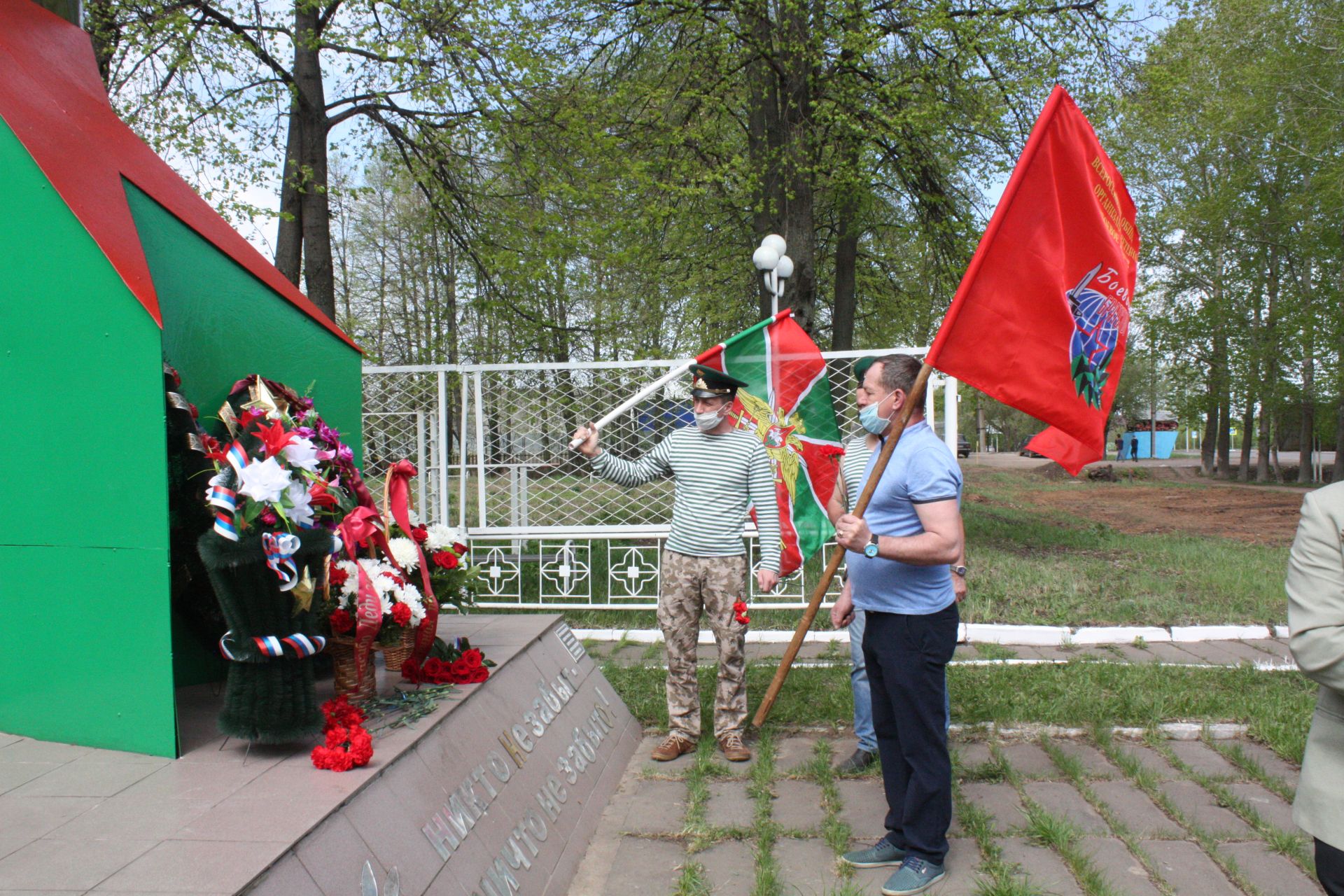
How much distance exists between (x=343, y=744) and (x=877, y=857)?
195 centimetres

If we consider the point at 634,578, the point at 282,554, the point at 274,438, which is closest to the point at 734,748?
the point at 282,554

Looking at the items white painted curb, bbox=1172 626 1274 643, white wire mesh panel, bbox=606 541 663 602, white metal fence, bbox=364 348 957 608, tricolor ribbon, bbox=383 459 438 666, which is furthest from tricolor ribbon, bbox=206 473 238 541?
white painted curb, bbox=1172 626 1274 643

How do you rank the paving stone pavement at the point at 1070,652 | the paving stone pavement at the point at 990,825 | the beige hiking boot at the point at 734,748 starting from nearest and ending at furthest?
Answer: the paving stone pavement at the point at 990,825, the beige hiking boot at the point at 734,748, the paving stone pavement at the point at 1070,652

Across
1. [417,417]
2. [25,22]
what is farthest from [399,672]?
[417,417]

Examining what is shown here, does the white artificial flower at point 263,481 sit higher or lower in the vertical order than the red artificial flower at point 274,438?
lower

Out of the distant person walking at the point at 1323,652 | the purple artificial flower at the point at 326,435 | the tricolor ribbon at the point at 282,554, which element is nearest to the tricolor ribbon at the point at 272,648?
the tricolor ribbon at the point at 282,554

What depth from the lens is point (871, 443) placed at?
3846 mm

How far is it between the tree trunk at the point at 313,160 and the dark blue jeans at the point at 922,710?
320 inches

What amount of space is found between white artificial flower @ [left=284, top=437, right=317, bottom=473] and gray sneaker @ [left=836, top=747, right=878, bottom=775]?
109 inches

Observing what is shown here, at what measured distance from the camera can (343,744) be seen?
2.61 meters

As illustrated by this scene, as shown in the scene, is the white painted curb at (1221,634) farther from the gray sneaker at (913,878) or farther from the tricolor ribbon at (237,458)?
the tricolor ribbon at (237,458)

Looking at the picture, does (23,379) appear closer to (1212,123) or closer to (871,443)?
(871,443)

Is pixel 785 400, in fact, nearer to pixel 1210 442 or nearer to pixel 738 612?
pixel 738 612

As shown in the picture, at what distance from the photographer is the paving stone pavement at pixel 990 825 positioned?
10.3 ft
